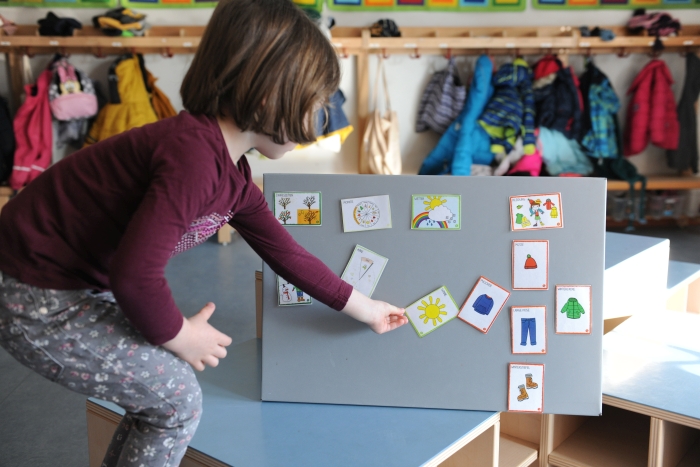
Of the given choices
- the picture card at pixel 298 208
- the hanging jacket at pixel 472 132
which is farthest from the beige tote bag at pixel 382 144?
the picture card at pixel 298 208

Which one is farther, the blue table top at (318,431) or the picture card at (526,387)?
the picture card at (526,387)

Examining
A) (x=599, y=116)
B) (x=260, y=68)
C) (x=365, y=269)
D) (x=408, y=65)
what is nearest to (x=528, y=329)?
(x=365, y=269)

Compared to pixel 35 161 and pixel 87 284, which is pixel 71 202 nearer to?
pixel 87 284

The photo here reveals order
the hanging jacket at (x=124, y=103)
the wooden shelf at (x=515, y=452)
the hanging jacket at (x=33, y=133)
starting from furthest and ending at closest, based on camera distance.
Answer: the hanging jacket at (x=124, y=103)
the hanging jacket at (x=33, y=133)
the wooden shelf at (x=515, y=452)

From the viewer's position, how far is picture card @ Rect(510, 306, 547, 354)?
1.23 m

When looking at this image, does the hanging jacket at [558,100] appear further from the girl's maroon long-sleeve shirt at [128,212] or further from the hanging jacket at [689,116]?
the girl's maroon long-sleeve shirt at [128,212]

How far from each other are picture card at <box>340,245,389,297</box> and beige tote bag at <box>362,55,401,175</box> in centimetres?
331

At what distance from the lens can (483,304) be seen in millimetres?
1240

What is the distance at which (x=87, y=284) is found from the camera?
0.93 m

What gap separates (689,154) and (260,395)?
440 cm

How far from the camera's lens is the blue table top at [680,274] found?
214cm

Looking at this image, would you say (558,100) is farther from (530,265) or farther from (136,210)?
(136,210)

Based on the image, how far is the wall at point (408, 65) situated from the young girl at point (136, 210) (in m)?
3.86

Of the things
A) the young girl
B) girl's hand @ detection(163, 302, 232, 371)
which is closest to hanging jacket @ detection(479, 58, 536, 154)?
the young girl
